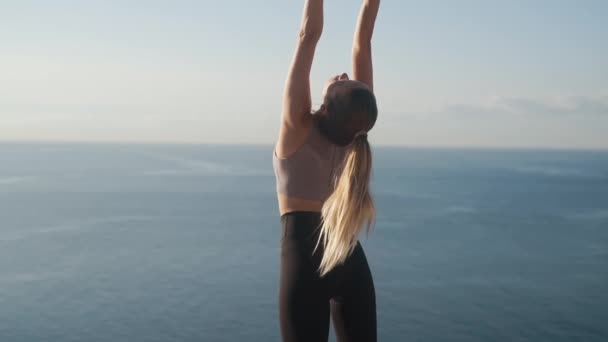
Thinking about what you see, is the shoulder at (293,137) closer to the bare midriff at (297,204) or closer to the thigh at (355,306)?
the bare midriff at (297,204)

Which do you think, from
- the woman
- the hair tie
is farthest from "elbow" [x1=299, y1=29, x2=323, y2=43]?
the hair tie

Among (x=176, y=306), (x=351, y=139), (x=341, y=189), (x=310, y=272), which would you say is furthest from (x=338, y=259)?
(x=176, y=306)

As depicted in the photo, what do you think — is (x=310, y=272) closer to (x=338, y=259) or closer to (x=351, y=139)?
(x=338, y=259)

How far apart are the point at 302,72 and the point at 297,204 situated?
1.61ft

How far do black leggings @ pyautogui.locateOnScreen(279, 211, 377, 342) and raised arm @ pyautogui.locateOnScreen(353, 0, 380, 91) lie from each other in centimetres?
66

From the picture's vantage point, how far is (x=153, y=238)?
240ft

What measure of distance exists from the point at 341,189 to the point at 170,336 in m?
50.3

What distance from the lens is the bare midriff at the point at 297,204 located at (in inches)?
84.4

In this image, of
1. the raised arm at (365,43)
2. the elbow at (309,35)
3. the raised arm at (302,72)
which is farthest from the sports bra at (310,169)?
the raised arm at (365,43)

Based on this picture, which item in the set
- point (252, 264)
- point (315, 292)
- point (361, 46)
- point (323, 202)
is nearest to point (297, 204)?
point (323, 202)

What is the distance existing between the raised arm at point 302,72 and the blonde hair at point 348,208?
24 cm

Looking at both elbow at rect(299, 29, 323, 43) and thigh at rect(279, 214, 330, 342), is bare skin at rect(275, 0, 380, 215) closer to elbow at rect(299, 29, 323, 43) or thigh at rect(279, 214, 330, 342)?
elbow at rect(299, 29, 323, 43)

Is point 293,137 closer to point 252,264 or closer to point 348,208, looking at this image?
point 348,208

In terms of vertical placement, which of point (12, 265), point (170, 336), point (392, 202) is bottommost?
point (170, 336)
